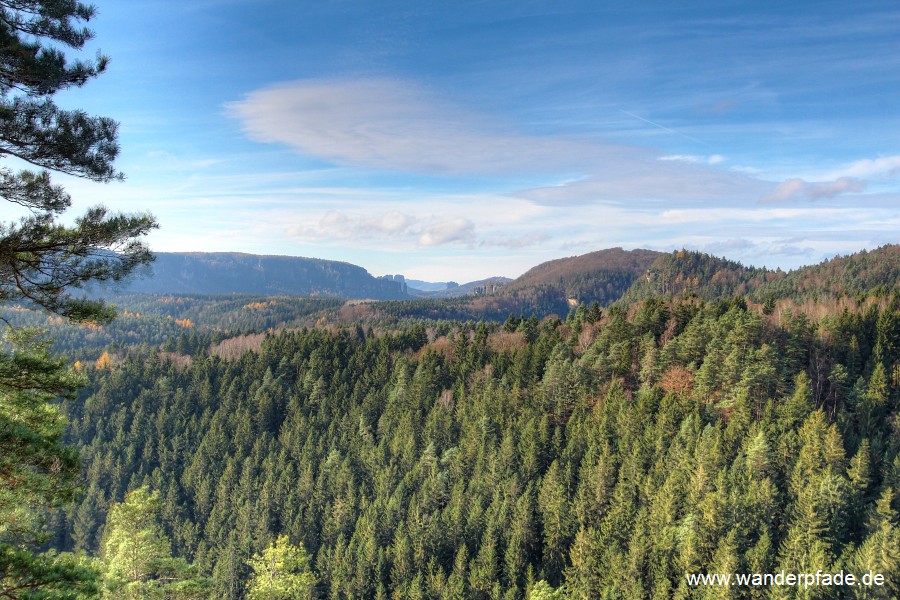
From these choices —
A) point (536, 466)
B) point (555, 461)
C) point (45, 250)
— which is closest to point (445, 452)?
point (536, 466)

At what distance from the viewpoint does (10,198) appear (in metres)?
13.3

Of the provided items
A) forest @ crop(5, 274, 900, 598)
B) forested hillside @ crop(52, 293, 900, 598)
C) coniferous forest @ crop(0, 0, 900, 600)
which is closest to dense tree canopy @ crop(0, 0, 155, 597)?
coniferous forest @ crop(0, 0, 900, 600)

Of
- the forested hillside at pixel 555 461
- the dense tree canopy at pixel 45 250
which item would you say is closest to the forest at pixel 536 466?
the forested hillside at pixel 555 461

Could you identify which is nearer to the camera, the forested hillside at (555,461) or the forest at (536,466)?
the forest at (536,466)

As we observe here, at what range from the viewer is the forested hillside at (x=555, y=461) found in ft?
152

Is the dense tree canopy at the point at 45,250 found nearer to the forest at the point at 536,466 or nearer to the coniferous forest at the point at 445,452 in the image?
the coniferous forest at the point at 445,452

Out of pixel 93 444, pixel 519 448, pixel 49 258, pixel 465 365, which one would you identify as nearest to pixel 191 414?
pixel 93 444

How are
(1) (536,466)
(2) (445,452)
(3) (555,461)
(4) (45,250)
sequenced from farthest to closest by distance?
(2) (445,452) < (1) (536,466) < (3) (555,461) < (4) (45,250)

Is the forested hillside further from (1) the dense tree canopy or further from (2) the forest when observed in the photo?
(1) the dense tree canopy

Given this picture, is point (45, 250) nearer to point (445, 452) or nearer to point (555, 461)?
point (555, 461)

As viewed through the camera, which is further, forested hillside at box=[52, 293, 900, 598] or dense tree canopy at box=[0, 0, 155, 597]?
forested hillside at box=[52, 293, 900, 598]

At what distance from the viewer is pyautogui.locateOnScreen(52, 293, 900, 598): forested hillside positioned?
1829 inches

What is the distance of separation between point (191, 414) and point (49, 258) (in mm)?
108452

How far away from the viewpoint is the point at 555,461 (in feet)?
198
